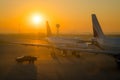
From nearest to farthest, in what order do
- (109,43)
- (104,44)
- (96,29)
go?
1. (109,43)
2. (104,44)
3. (96,29)

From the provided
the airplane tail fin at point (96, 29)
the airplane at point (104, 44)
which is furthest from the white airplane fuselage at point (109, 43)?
the airplane tail fin at point (96, 29)

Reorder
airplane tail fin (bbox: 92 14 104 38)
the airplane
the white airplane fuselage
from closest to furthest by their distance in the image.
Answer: the airplane < the white airplane fuselage < airplane tail fin (bbox: 92 14 104 38)

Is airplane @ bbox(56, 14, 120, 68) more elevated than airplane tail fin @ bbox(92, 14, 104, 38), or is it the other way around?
airplane tail fin @ bbox(92, 14, 104, 38)

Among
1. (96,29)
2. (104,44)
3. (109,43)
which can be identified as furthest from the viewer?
(96,29)

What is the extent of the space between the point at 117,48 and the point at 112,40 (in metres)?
2.78

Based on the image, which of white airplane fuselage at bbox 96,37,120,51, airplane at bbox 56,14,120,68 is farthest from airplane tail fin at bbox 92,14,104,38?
white airplane fuselage at bbox 96,37,120,51

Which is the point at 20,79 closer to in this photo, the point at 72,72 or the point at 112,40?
the point at 72,72

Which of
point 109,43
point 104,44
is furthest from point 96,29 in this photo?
point 109,43

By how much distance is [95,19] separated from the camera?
162 ft

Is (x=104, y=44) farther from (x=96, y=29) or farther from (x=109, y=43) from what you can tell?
(x=96, y=29)

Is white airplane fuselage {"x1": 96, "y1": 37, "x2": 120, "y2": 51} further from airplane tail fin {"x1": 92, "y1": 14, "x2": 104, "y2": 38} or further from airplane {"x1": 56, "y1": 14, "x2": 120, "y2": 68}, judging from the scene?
airplane tail fin {"x1": 92, "y1": 14, "x2": 104, "y2": 38}

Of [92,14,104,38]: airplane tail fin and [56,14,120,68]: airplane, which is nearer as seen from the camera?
[56,14,120,68]: airplane

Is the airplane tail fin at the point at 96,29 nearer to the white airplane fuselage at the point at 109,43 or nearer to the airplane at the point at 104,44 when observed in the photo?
the airplane at the point at 104,44

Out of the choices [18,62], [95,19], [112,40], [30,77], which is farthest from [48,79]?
[95,19]
